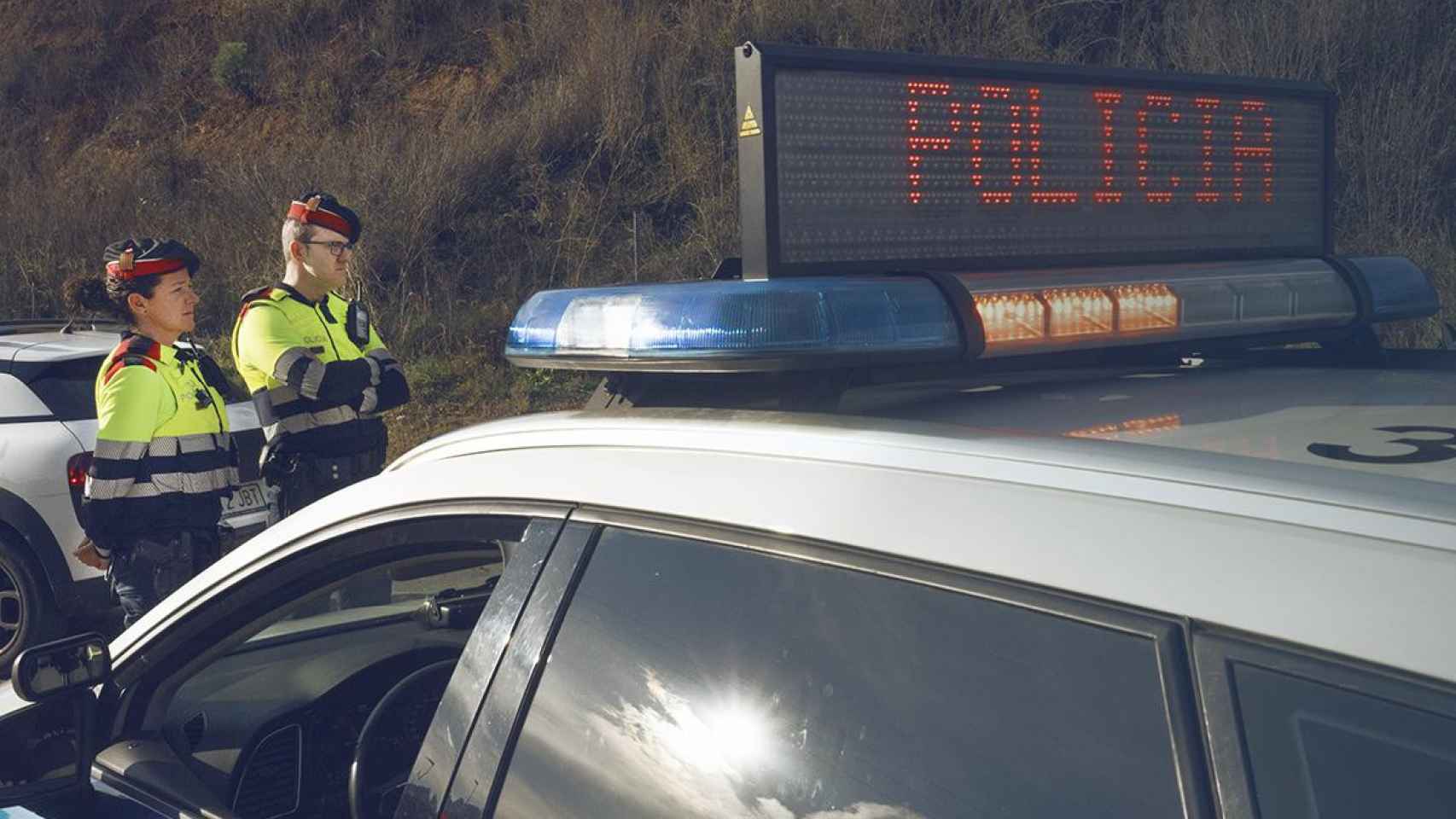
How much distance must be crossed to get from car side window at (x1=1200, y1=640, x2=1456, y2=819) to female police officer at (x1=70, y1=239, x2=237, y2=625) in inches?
157

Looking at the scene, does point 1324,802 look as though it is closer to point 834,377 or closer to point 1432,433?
point 1432,433

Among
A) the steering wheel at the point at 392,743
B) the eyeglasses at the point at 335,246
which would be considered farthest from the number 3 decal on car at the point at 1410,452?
the eyeglasses at the point at 335,246

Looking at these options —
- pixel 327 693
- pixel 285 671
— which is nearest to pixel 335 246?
pixel 285 671

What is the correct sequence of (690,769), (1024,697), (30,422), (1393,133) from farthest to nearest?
1. (1393,133)
2. (30,422)
3. (690,769)
4. (1024,697)

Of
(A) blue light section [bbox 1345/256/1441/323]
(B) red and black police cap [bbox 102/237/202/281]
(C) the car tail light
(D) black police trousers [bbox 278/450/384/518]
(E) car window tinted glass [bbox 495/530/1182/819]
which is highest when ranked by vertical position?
(B) red and black police cap [bbox 102/237/202/281]

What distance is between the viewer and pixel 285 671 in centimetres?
262

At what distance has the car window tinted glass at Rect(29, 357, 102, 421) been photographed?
19.6ft

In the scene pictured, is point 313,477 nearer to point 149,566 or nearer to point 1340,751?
point 149,566

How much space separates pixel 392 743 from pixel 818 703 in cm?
117

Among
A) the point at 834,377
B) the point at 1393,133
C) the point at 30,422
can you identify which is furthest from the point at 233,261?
the point at 834,377

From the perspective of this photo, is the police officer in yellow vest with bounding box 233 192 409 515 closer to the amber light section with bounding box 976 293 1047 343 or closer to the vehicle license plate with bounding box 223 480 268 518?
the vehicle license plate with bounding box 223 480 268 518

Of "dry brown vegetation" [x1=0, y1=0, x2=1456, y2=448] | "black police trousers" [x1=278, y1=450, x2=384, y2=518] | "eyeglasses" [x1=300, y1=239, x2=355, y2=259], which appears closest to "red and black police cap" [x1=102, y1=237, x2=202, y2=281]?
"eyeglasses" [x1=300, y1=239, x2=355, y2=259]

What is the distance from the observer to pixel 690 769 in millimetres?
1469

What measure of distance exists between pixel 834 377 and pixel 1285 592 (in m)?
0.79
